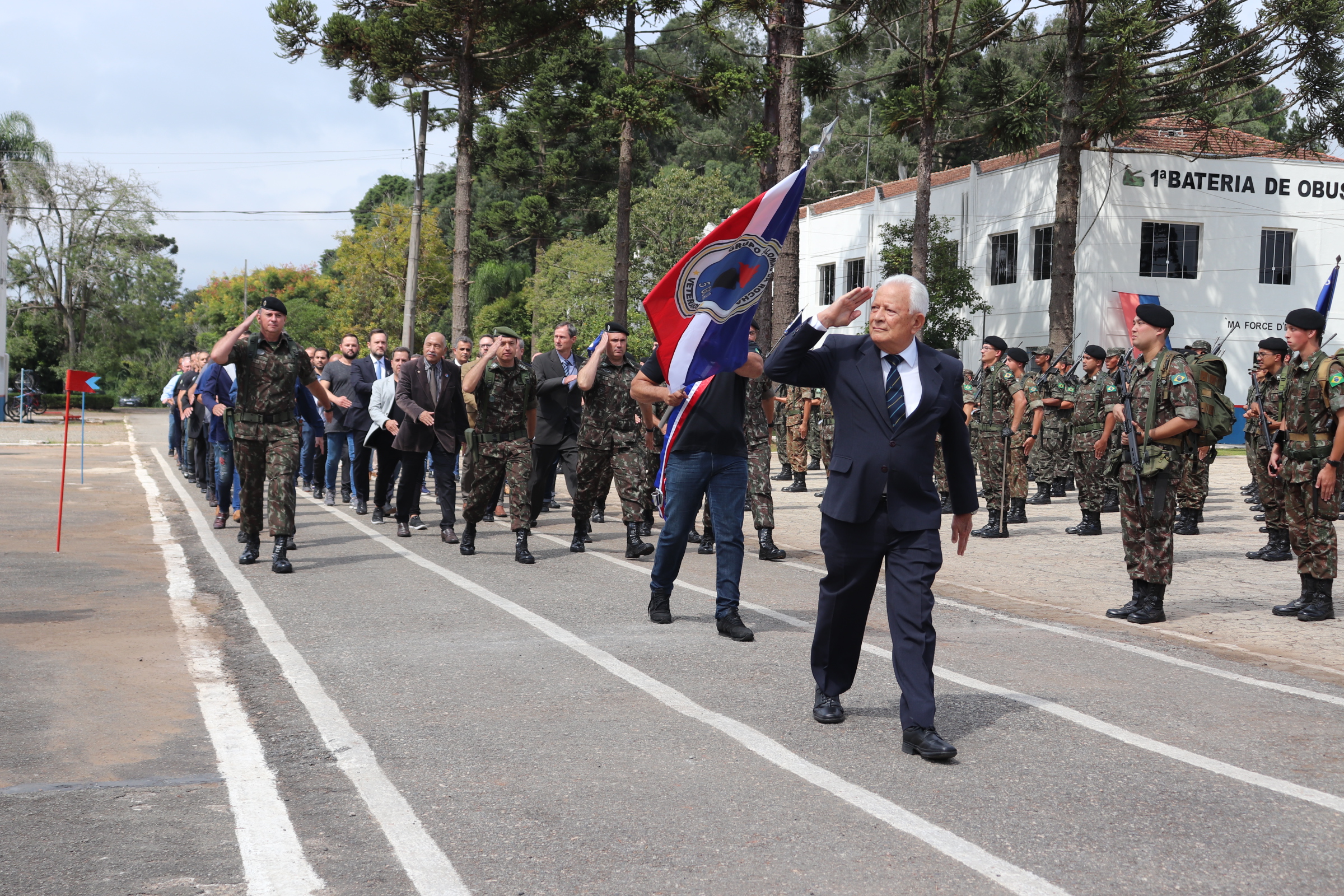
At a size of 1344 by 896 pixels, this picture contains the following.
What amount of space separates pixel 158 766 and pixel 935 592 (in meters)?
6.25

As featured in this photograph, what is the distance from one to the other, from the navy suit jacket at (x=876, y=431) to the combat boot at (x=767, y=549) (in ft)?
19.8

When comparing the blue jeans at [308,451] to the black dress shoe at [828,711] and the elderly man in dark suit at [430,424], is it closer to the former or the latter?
the elderly man in dark suit at [430,424]

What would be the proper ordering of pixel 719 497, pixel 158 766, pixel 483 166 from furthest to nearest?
1. pixel 483 166
2. pixel 719 497
3. pixel 158 766

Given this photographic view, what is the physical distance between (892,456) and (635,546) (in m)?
6.29

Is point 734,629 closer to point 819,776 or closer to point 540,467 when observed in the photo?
point 819,776

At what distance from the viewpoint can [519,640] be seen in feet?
23.9

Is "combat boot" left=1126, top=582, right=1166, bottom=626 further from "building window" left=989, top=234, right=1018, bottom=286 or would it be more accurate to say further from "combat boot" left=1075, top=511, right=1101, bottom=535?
"building window" left=989, top=234, right=1018, bottom=286

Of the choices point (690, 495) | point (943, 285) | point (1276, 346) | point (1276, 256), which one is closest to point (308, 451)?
point (690, 495)

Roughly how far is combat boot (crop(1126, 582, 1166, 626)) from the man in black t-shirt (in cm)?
277

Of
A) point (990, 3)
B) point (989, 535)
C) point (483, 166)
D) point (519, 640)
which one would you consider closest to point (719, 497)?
point (519, 640)

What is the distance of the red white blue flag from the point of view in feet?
24.2

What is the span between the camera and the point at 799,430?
64.1ft

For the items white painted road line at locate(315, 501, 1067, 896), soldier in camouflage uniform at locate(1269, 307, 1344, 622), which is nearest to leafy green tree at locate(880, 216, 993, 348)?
soldier in camouflage uniform at locate(1269, 307, 1344, 622)

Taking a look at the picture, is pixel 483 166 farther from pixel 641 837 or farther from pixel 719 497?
pixel 641 837
